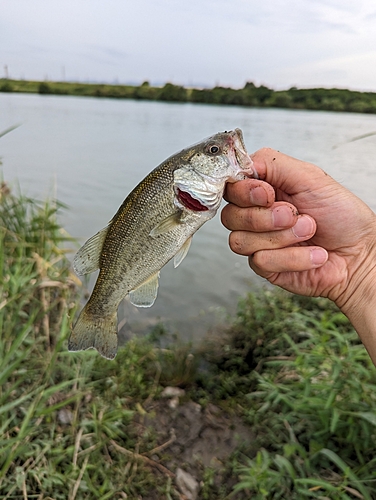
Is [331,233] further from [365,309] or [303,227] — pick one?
[365,309]

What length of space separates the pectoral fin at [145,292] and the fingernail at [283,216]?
2.44 ft

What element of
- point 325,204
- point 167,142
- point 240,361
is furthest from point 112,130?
point 325,204

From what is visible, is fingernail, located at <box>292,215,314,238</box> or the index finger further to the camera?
fingernail, located at <box>292,215,314,238</box>

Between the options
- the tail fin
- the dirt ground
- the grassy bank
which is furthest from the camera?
the dirt ground

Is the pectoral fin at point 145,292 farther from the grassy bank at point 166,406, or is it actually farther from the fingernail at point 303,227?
the fingernail at point 303,227

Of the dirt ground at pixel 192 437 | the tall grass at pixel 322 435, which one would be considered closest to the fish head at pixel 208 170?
the tall grass at pixel 322 435

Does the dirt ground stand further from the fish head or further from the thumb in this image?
the fish head

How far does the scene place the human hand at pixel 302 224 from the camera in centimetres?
217

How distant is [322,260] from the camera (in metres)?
2.28

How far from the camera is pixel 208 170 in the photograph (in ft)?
6.23

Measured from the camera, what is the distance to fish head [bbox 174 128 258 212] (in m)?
1.87

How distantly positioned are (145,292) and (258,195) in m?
0.81

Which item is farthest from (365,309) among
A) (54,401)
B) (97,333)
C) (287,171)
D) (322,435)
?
(54,401)

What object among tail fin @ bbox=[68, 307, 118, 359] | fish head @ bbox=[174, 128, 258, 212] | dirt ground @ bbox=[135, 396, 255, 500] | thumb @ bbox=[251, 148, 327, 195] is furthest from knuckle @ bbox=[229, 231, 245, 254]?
dirt ground @ bbox=[135, 396, 255, 500]
